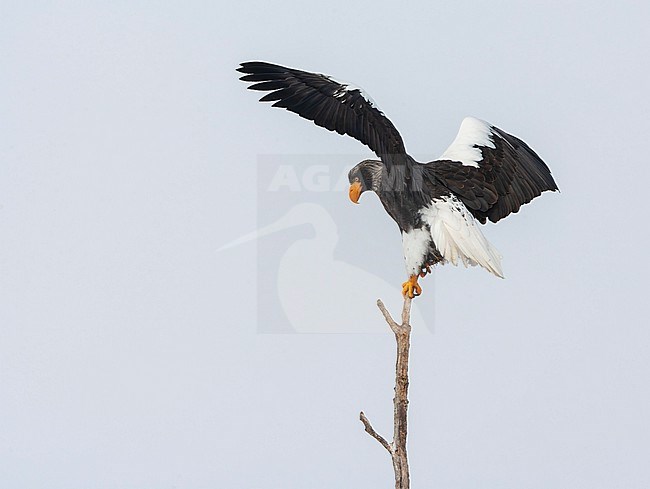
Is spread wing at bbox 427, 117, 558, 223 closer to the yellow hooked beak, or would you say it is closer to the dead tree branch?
the yellow hooked beak

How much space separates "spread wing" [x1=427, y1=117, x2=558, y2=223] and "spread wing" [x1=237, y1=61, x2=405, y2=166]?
0.54m

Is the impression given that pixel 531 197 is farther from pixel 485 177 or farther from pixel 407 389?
pixel 407 389

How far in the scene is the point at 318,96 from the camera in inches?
381

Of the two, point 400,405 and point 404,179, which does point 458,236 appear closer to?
point 404,179

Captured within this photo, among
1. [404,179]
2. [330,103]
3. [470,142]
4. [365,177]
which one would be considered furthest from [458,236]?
[330,103]

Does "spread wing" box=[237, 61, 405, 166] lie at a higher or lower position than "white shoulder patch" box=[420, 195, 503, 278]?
higher

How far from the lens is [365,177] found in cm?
986

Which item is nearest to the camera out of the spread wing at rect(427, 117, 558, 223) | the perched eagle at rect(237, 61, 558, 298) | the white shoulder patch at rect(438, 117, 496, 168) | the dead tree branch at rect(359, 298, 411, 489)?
the perched eagle at rect(237, 61, 558, 298)

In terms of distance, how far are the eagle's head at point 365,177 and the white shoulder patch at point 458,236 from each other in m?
0.44

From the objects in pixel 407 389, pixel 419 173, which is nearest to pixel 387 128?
pixel 419 173

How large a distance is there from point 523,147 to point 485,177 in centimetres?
62

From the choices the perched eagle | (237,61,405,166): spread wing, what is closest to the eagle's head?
the perched eagle

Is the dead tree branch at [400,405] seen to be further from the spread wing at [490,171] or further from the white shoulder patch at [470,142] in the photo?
the white shoulder patch at [470,142]

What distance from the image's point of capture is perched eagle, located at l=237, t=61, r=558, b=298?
375 inches
